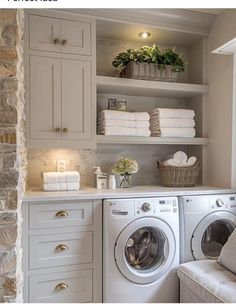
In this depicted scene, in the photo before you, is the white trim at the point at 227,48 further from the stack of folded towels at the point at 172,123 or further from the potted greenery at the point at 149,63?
the stack of folded towels at the point at 172,123

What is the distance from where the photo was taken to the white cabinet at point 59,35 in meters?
2.26

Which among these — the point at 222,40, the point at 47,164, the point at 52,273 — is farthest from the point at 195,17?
the point at 52,273

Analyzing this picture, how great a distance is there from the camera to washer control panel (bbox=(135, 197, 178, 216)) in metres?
2.18

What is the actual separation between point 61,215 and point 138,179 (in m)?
1.07

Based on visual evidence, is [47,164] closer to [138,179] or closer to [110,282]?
[138,179]

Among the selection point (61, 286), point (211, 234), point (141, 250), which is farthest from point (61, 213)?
point (211, 234)

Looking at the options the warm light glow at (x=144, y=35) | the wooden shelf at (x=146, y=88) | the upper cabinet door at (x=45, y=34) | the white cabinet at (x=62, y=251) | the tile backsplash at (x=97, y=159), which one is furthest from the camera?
the warm light glow at (x=144, y=35)

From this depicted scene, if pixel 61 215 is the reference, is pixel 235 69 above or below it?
above

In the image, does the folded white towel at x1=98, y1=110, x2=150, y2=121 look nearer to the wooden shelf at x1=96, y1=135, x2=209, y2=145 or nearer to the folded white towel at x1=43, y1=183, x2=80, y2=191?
the wooden shelf at x1=96, y1=135, x2=209, y2=145

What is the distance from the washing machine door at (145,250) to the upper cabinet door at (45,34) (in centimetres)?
161

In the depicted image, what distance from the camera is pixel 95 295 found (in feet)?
6.97

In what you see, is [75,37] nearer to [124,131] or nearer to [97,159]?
[124,131]

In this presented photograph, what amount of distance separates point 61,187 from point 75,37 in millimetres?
1294

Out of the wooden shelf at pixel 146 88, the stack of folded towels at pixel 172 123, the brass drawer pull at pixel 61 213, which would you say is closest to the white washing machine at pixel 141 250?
the brass drawer pull at pixel 61 213
